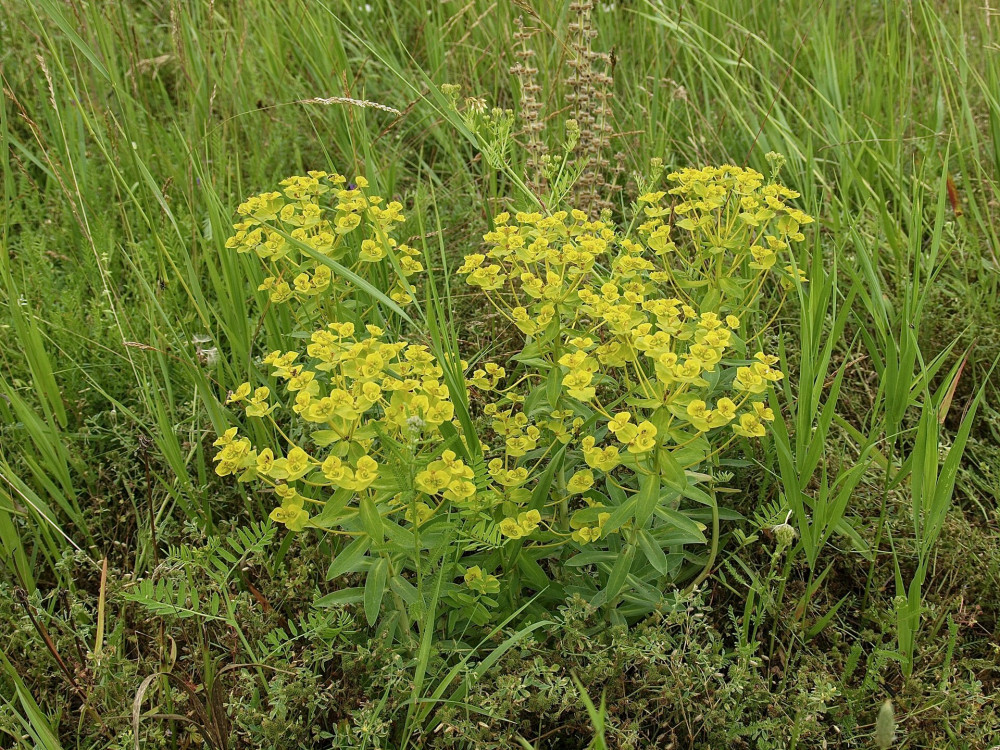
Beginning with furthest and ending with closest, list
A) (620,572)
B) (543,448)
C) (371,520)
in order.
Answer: (543,448) < (620,572) < (371,520)

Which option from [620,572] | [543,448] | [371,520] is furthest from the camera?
[543,448]

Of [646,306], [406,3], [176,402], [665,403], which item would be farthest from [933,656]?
[406,3]

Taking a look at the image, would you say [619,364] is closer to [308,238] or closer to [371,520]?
[371,520]

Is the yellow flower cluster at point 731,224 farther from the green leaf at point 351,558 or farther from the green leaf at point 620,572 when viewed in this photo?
the green leaf at point 351,558

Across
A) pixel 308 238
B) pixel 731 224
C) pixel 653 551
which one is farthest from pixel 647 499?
pixel 308 238

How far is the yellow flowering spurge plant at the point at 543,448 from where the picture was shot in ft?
4.87

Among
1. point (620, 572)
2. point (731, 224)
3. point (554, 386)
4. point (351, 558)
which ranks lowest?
point (620, 572)

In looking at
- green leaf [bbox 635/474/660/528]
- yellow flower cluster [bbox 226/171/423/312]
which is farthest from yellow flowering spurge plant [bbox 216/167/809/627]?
yellow flower cluster [bbox 226/171/423/312]

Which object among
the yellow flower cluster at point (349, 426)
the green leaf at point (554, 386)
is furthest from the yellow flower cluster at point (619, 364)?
the yellow flower cluster at point (349, 426)

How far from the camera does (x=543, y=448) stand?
6.07 ft

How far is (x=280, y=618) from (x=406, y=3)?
2.83 metres

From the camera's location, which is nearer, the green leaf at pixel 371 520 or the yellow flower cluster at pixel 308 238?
the green leaf at pixel 371 520

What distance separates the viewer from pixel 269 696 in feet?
5.24

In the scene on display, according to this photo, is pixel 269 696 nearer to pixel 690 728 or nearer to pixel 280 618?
pixel 280 618
